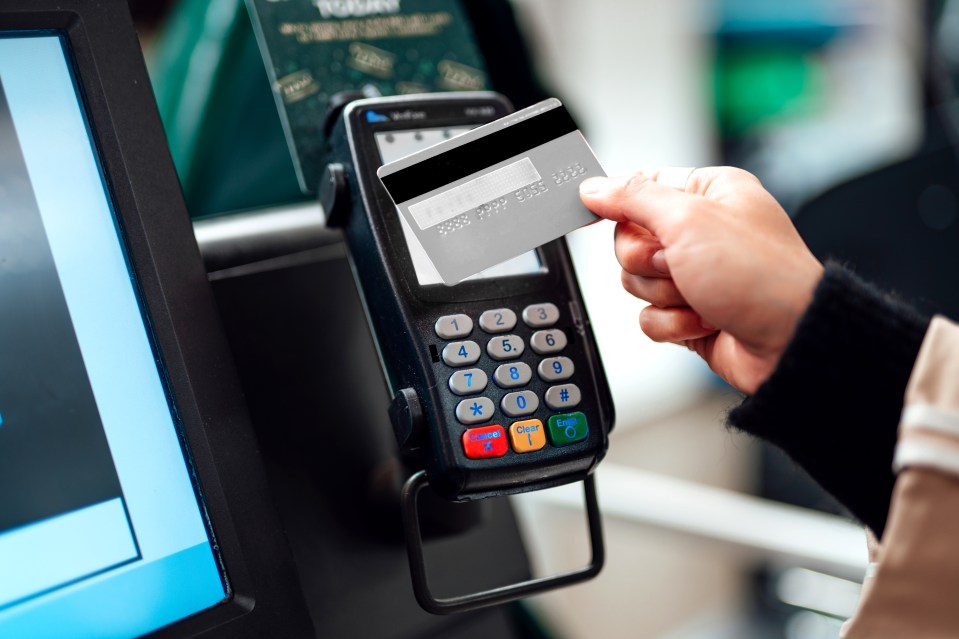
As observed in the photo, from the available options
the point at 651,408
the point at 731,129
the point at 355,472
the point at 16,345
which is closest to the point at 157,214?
the point at 16,345

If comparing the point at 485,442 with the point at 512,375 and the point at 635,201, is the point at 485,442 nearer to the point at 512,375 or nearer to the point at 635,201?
the point at 512,375

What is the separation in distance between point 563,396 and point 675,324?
97 mm

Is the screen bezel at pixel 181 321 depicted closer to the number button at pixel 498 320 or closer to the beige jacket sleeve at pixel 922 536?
the number button at pixel 498 320

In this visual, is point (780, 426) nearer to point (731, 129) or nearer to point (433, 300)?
point (433, 300)

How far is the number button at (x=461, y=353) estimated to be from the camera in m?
0.41

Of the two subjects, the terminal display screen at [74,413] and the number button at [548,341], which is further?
the number button at [548,341]

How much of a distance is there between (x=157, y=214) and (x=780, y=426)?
31 centimetres

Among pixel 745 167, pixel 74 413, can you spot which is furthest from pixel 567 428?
pixel 745 167

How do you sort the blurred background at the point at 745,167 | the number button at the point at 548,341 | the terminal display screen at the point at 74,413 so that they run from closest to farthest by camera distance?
the terminal display screen at the point at 74,413, the number button at the point at 548,341, the blurred background at the point at 745,167

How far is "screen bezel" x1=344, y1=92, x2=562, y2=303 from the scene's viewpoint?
43cm

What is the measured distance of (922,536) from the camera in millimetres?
345

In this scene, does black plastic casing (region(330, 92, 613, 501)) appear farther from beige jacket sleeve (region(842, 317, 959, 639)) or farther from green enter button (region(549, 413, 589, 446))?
beige jacket sleeve (region(842, 317, 959, 639))

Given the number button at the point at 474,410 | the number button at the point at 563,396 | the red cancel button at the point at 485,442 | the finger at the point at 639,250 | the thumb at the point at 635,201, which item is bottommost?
the red cancel button at the point at 485,442

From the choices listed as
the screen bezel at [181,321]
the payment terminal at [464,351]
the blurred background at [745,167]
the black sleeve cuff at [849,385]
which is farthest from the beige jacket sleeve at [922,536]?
the blurred background at [745,167]
